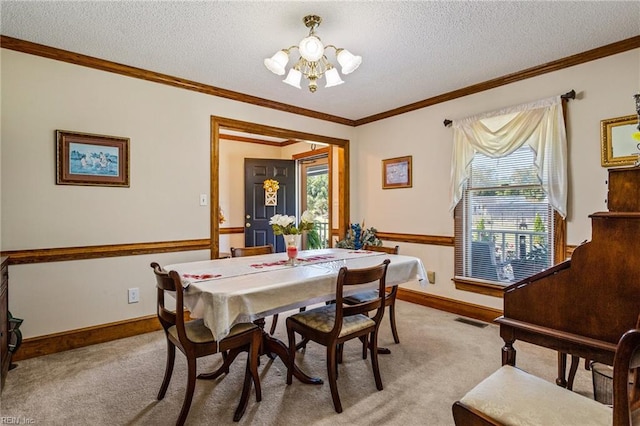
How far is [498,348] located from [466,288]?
2.93ft

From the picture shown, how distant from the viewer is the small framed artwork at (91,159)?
268 centimetres

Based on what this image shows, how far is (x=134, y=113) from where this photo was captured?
3014mm

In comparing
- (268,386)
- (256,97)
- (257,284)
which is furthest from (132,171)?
(268,386)

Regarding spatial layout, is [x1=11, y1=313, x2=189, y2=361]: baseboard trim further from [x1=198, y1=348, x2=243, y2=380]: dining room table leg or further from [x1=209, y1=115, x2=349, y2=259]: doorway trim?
[x1=198, y1=348, x2=243, y2=380]: dining room table leg

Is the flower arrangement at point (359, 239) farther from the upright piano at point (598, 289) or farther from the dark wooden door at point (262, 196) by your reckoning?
the upright piano at point (598, 289)

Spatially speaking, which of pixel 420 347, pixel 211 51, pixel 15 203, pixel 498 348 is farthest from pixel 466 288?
pixel 15 203

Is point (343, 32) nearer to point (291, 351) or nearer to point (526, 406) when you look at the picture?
point (291, 351)

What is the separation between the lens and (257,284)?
6.03 feet

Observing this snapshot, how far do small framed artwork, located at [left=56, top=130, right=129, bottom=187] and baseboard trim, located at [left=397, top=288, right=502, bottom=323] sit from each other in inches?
131

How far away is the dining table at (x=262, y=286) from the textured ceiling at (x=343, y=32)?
1693 mm

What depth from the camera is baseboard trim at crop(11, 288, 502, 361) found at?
254 cm

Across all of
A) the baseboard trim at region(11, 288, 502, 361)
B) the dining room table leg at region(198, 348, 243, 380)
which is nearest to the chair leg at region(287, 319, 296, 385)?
the dining room table leg at region(198, 348, 243, 380)

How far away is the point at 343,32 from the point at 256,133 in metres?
1.81

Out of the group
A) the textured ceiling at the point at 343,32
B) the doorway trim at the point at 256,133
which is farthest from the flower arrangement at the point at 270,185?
the textured ceiling at the point at 343,32
